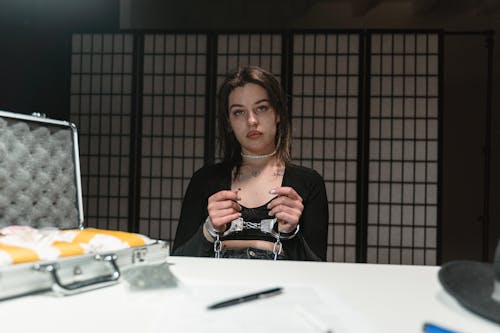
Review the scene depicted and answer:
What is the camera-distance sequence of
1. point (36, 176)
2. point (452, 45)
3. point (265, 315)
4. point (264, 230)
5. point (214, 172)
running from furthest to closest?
point (452, 45) → point (214, 172) → point (264, 230) → point (36, 176) → point (265, 315)

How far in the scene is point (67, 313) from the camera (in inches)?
23.5

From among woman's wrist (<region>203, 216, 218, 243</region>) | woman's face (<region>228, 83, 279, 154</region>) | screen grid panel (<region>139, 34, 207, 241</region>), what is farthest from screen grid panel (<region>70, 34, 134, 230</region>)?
woman's wrist (<region>203, 216, 218, 243</region>)

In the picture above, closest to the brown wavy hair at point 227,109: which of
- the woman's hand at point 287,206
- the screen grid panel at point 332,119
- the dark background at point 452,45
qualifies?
the woman's hand at point 287,206

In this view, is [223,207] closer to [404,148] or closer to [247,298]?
[247,298]

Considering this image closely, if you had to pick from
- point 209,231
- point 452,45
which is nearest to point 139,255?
point 209,231

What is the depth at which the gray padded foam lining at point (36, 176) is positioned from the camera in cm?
108

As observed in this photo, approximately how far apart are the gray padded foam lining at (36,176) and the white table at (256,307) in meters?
0.52

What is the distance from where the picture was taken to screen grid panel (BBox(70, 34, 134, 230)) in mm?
3514

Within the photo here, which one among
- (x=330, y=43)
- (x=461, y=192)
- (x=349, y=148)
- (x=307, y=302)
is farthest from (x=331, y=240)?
(x=307, y=302)

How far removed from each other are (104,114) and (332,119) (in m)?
1.94

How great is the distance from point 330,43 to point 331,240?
5.37 feet

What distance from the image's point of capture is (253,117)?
1545mm

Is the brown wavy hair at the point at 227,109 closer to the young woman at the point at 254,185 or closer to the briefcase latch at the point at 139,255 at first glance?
the young woman at the point at 254,185

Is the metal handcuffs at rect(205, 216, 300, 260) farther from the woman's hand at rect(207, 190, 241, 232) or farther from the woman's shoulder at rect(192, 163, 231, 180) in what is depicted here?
the woman's shoulder at rect(192, 163, 231, 180)
